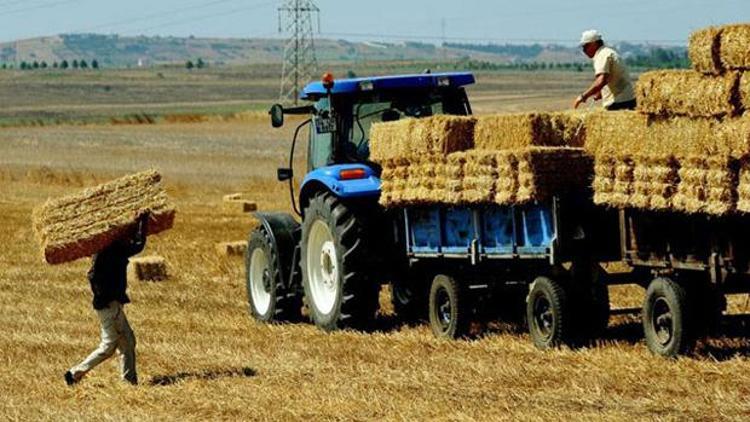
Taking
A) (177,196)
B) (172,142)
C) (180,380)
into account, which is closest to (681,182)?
(180,380)

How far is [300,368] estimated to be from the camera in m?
13.7

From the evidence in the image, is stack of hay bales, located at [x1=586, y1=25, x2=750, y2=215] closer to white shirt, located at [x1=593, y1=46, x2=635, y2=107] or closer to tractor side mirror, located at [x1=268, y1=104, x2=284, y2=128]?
white shirt, located at [x1=593, y1=46, x2=635, y2=107]

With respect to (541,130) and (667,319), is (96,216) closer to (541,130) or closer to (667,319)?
(541,130)

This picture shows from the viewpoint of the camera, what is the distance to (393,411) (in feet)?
35.9

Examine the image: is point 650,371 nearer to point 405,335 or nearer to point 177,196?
point 405,335

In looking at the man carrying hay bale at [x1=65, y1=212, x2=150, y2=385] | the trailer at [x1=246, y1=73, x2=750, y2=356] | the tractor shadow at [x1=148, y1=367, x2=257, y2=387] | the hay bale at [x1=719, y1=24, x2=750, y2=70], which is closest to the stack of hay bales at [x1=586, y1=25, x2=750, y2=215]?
the hay bale at [x1=719, y1=24, x2=750, y2=70]

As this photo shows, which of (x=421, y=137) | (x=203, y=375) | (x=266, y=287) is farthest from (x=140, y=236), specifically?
(x=266, y=287)

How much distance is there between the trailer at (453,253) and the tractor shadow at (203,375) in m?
2.53

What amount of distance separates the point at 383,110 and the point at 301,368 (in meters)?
4.34

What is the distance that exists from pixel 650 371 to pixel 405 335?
4215mm

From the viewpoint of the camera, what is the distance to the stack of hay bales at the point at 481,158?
44.8ft

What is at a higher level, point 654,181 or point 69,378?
point 654,181

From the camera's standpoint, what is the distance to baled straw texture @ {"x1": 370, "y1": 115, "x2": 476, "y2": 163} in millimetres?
14656

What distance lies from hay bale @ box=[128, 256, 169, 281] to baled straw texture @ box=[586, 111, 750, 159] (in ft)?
32.9
